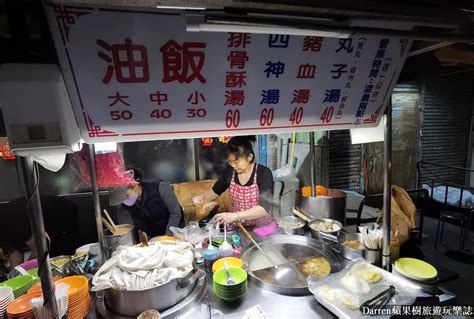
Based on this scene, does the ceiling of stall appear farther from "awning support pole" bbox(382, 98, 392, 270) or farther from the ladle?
the ladle

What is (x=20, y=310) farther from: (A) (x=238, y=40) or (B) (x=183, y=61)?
(A) (x=238, y=40)

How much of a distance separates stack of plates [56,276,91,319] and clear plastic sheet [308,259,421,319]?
63.7 inches

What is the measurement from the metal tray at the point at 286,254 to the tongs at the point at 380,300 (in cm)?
40

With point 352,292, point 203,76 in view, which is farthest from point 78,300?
point 352,292

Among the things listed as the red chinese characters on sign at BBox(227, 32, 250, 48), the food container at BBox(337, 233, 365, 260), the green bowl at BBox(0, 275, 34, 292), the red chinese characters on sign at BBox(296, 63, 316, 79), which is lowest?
the food container at BBox(337, 233, 365, 260)

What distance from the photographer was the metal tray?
2.05 meters

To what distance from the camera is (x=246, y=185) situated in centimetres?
400

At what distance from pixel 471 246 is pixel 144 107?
25.4ft

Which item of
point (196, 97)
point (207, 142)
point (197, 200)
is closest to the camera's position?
point (196, 97)

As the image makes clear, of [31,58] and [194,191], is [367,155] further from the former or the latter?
Answer: [31,58]

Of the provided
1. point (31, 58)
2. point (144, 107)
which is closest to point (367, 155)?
point (144, 107)

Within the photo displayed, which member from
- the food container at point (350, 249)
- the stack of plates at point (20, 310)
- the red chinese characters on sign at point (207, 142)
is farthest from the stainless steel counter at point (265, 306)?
the red chinese characters on sign at point (207, 142)

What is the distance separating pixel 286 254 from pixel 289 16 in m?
2.13

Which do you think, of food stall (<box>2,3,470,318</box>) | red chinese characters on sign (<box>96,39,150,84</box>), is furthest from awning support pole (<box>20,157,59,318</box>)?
red chinese characters on sign (<box>96,39,150,84</box>)
